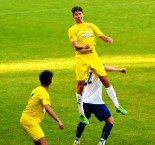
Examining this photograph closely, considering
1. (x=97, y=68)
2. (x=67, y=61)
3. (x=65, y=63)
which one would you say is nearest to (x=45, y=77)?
(x=97, y=68)

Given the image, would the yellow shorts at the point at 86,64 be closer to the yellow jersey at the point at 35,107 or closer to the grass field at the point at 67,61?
the grass field at the point at 67,61

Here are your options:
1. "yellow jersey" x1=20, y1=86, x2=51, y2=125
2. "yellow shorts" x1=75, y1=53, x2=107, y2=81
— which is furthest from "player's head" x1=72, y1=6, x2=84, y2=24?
"yellow jersey" x1=20, y1=86, x2=51, y2=125

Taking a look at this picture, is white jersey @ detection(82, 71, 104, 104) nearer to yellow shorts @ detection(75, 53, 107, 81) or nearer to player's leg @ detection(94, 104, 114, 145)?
player's leg @ detection(94, 104, 114, 145)

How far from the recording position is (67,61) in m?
28.5

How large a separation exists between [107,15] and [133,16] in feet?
5.94

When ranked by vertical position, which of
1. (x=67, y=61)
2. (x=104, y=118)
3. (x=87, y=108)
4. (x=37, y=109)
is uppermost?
(x=37, y=109)

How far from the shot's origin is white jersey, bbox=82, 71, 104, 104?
50.4 ft

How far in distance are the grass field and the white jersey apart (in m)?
1.39

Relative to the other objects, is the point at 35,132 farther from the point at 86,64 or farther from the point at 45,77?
the point at 86,64

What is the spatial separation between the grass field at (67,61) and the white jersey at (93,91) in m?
1.39

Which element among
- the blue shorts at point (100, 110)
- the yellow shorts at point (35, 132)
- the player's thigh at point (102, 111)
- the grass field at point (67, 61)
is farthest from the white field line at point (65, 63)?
the yellow shorts at point (35, 132)

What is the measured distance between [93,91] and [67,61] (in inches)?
520

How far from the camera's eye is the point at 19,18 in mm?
43000

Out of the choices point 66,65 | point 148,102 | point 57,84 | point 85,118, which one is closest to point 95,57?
point 85,118
